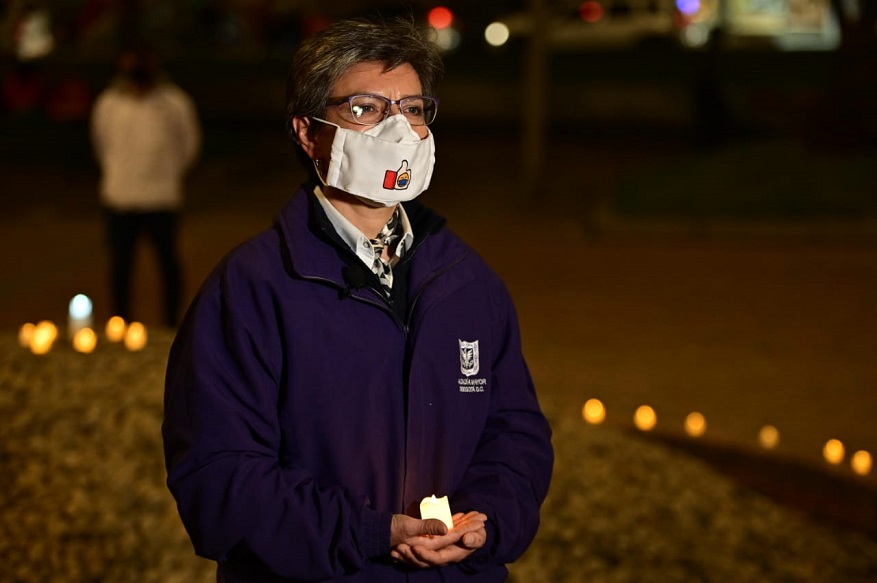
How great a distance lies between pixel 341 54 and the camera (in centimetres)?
248

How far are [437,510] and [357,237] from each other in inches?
20.8

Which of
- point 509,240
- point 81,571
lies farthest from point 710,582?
point 509,240

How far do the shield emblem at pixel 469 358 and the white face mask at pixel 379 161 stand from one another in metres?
0.30

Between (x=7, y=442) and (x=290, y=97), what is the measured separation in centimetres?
305

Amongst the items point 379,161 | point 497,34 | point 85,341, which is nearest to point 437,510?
point 379,161

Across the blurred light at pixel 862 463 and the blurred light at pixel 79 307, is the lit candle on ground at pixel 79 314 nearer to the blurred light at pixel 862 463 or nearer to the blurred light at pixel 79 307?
the blurred light at pixel 79 307

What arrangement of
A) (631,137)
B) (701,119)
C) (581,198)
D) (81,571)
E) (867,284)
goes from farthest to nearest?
1. (631,137)
2. (701,119)
3. (581,198)
4. (867,284)
5. (81,571)

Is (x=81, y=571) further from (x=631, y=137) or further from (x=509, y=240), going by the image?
(x=631, y=137)

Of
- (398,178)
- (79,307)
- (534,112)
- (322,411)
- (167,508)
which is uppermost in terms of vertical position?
(398,178)

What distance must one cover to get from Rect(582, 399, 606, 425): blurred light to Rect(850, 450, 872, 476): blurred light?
1.28m

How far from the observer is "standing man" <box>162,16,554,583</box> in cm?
241

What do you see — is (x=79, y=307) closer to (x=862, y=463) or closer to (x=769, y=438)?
(x=769, y=438)

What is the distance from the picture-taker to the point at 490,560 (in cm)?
259

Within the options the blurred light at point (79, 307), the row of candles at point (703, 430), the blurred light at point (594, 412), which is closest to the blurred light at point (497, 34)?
the row of candles at point (703, 430)
